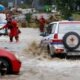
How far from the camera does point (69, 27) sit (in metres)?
19.4

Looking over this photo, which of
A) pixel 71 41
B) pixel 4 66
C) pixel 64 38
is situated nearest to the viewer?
pixel 4 66

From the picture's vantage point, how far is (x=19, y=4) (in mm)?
136375

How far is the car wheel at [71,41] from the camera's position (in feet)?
60.9

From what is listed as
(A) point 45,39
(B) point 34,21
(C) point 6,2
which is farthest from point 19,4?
(A) point 45,39

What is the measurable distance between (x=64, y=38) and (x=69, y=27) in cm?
88

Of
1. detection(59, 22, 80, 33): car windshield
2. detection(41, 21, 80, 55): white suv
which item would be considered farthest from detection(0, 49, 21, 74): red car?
detection(59, 22, 80, 33): car windshield

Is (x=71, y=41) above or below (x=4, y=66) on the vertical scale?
below

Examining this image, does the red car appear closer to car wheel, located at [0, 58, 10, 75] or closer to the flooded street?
car wheel, located at [0, 58, 10, 75]

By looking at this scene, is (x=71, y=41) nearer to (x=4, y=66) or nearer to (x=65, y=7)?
(x=4, y=66)

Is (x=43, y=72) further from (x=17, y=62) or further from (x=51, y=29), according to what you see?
(x=51, y=29)

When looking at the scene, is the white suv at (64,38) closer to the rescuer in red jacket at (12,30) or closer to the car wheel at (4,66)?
the car wheel at (4,66)

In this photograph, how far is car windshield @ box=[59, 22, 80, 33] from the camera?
19.2 meters

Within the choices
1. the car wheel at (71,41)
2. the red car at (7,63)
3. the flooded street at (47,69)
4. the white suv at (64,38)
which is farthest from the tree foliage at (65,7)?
the red car at (7,63)

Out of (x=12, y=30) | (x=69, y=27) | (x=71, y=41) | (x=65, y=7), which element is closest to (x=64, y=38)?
(x=71, y=41)
